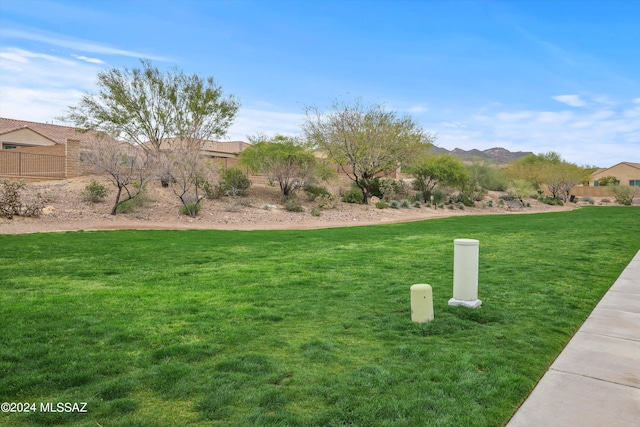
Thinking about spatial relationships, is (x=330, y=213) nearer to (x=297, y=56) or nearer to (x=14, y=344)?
(x=297, y=56)

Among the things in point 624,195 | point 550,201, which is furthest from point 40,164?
point 624,195

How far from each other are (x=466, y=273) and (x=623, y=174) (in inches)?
3707

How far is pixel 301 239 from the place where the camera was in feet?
51.2

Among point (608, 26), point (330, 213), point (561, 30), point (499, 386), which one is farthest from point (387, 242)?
point (608, 26)

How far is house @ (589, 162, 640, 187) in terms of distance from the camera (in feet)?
269

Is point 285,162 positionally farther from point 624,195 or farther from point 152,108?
point 624,195

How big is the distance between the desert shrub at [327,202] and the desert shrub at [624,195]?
4403 centimetres

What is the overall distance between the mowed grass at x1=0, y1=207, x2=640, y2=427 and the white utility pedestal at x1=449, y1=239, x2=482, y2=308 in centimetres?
22

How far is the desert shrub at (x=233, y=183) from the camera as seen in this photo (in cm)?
2875

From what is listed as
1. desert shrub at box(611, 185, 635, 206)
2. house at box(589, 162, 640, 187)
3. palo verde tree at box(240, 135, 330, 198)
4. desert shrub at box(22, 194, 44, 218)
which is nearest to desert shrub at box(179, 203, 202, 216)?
desert shrub at box(22, 194, 44, 218)

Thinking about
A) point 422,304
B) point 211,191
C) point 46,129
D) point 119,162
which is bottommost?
point 422,304

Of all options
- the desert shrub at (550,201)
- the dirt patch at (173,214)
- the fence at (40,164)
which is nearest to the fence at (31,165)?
the fence at (40,164)

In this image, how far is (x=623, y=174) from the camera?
83688 mm

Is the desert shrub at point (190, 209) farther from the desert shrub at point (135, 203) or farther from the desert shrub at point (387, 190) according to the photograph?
the desert shrub at point (387, 190)
